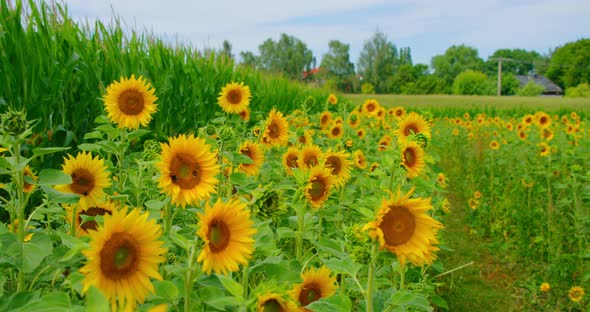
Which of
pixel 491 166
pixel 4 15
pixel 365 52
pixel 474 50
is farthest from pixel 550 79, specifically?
pixel 4 15

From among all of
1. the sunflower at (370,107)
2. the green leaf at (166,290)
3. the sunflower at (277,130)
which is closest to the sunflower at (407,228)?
the green leaf at (166,290)

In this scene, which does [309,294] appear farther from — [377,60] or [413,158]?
[377,60]

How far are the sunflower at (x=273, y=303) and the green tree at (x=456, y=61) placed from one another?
81.8 m

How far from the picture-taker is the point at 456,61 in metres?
84.8

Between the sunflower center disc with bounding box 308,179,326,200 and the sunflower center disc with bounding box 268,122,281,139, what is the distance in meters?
1.08

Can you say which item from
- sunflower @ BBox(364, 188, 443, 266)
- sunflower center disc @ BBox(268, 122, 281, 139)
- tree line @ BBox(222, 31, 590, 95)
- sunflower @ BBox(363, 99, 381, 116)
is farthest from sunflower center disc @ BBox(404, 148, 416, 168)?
tree line @ BBox(222, 31, 590, 95)

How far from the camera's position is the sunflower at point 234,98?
335 cm

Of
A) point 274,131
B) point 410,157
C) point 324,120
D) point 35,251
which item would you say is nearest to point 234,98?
point 274,131

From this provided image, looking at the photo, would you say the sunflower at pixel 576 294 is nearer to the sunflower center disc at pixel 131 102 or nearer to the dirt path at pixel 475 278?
the dirt path at pixel 475 278

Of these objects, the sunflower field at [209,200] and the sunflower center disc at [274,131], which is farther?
the sunflower center disc at [274,131]

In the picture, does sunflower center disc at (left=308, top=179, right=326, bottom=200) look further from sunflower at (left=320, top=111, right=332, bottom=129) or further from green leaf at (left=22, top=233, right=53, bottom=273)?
sunflower at (left=320, top=111, right=332, bottom=129)

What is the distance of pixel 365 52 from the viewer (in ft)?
222

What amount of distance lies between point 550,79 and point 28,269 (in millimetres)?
79470

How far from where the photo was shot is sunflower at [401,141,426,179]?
1.91 metres
